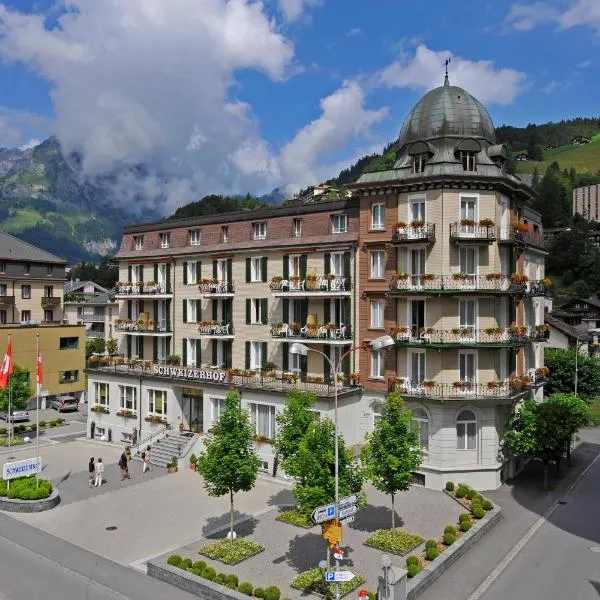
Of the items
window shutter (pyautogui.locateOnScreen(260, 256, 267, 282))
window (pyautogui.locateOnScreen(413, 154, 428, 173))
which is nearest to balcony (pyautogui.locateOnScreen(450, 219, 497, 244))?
window (pyautogui.locateOnScreen(413, 154, 428, 173))

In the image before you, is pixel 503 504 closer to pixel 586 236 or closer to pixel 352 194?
pixel 352 194

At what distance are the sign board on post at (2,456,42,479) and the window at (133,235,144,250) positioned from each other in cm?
2391

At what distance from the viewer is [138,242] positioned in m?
53.8

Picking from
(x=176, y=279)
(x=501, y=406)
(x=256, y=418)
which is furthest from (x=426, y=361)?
(x=176, y=279)

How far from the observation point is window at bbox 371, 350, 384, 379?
38875mm

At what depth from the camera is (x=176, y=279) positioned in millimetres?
49906

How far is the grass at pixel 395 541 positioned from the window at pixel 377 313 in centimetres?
1448

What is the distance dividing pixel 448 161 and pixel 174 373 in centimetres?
2520

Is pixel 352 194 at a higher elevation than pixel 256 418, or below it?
higher

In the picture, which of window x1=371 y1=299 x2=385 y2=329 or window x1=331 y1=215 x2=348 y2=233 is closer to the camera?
window x1=371 y1=299 x2=385 y2=329

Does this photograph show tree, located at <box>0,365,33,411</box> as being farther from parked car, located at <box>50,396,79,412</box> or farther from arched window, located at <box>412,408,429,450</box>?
arched window, located at <box>412,408,429,450</box>

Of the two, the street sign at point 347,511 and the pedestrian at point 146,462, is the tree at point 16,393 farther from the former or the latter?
the street sign at point 347,511

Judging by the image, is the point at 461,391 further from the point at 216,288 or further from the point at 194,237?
the point at 194,237

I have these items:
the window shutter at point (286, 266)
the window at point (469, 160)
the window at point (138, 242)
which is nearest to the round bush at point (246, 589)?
the window shutter at point (286, 266)
